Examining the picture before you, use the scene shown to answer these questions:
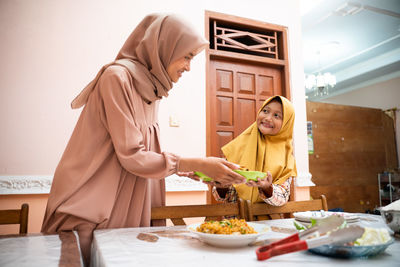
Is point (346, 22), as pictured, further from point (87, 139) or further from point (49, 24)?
point (87, 139)

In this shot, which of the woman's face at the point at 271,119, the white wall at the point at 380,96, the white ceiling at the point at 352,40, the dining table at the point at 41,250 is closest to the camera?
the dining table at the point at 41,250

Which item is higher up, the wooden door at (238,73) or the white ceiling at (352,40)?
the white ceiling at (352,40)

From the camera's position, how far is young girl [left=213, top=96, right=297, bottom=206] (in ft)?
5.90

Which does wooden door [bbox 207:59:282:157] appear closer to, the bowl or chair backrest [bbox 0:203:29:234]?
chair backrest [bbox 0:203:29:234]

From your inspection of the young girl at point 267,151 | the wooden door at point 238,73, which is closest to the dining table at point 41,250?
the young girl at point 267,151

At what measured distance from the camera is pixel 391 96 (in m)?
6.78

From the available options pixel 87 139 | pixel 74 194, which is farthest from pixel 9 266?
pixel 87 139

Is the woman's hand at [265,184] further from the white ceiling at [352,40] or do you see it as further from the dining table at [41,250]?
the white ceiling at [352,40]

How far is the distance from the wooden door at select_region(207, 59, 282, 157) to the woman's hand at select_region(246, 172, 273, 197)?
168 cm

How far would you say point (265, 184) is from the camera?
1.47 m

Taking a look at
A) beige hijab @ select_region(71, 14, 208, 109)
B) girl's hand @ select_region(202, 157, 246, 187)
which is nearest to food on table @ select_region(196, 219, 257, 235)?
girl's hand @ select_region(202, 157, 246, 187)

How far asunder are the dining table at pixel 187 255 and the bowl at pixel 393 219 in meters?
0.04

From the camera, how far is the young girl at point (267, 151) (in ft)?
5.90

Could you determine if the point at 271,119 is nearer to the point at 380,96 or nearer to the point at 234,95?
the point at 234,95
